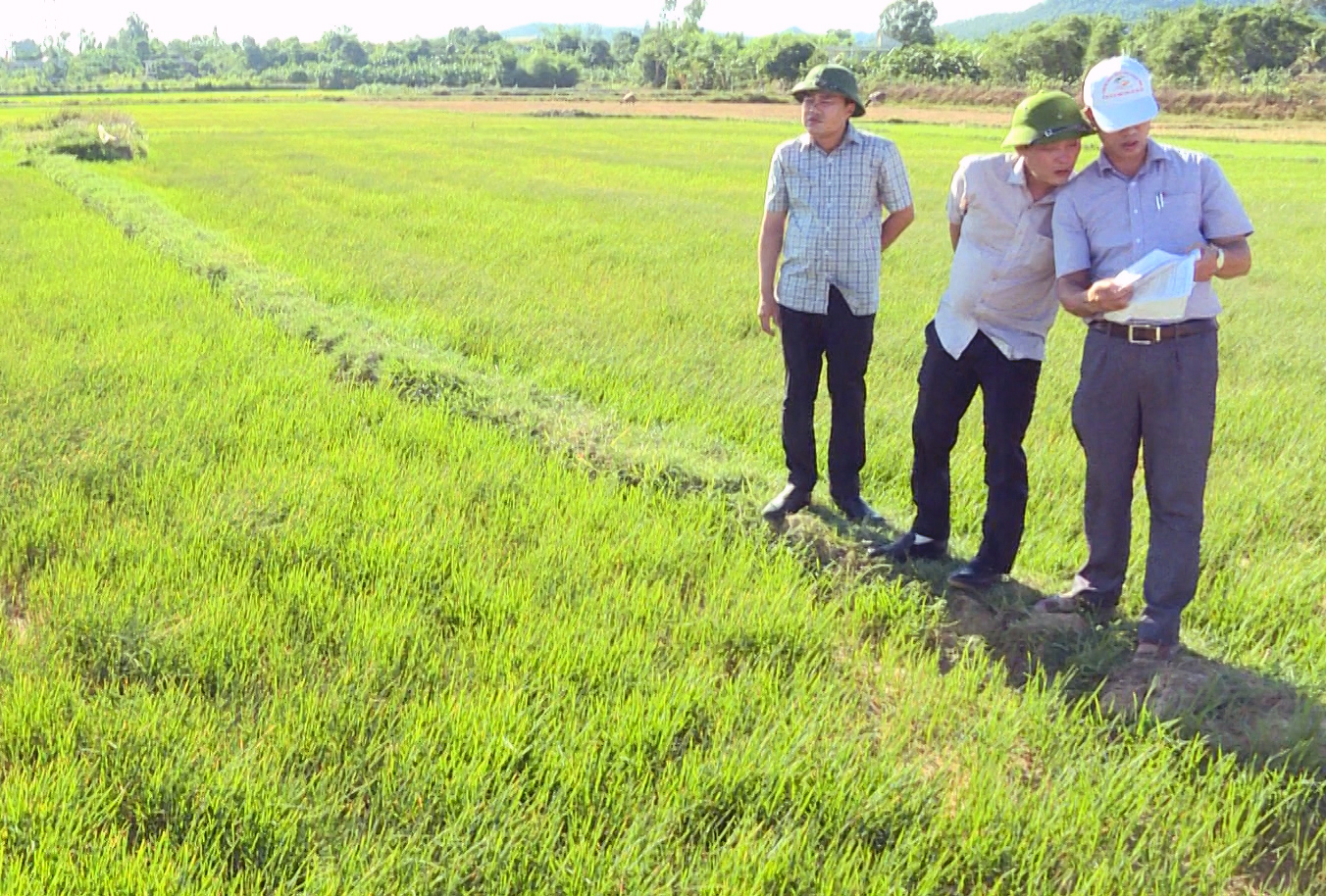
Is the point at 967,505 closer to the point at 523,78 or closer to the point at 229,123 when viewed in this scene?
the point at 229,123

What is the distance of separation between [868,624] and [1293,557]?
1479 millimetres

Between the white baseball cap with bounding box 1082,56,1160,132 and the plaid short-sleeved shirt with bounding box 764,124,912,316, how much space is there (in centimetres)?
80

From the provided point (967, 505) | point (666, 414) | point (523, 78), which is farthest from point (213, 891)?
point (523, 78)

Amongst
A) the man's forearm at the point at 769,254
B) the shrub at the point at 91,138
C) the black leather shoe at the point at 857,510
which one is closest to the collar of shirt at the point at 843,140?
the man's forearm at the point at 769,254

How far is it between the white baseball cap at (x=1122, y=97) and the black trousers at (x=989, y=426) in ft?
2.27

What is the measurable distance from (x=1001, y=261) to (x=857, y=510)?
1065 mm

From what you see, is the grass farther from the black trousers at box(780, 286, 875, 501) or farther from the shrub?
the shrub

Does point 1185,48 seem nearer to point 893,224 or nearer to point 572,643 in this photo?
point 893,224

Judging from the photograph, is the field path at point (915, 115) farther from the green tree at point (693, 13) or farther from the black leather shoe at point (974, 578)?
the green tree at point (693, 13)

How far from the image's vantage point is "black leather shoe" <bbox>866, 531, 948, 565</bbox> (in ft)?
10.3

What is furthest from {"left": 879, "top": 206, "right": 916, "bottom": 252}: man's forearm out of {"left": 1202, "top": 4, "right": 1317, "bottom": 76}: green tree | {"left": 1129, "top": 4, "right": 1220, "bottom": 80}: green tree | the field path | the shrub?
{"left": 1129, "top": 4, "right": 1220, "bottom": 80}: green tree

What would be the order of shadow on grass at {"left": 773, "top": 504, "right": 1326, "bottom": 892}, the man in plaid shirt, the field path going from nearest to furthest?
shadow on grass at {"left": 773, "top": 504, "right": 1326, "bottom": 892}, the man in plaid shirt, the field path

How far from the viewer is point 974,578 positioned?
2.93 m

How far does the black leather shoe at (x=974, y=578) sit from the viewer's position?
2.93 metres
